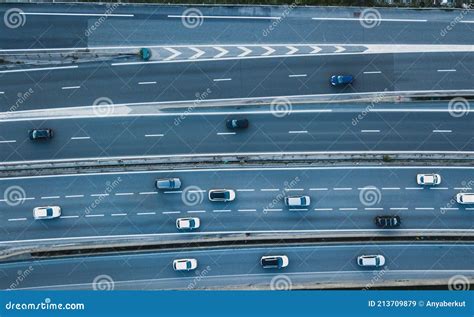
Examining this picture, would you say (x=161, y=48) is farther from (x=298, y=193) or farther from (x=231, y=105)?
(x=298, y=193)

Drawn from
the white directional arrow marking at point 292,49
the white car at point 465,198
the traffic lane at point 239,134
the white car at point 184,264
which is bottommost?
the white car at point 184,264

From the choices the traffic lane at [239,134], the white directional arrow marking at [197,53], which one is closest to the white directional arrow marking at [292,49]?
the traffic lane at [239,134]

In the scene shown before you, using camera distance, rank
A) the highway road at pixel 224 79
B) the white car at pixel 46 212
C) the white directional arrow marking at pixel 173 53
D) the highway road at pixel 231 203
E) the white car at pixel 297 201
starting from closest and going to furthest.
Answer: the white car at pixel 46 212 < the white car at pixel 297 201 < the highway road at pixel 231 203 < the highway road at pixel 224 79 < the white directional arrow marking at pixel 173 53

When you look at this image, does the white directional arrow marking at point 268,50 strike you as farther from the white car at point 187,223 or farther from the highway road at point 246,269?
the highway road at point 246,269

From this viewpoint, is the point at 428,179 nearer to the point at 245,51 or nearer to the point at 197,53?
the point at 245,51

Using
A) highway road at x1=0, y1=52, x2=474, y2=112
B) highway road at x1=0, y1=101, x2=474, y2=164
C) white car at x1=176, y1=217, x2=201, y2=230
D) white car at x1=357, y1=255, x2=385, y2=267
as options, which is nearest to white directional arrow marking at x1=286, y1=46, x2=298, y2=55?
highway road at x1=0, y1=52, x2=474, y2=112

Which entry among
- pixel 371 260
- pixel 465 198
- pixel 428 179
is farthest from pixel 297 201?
pixel 465 198
